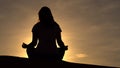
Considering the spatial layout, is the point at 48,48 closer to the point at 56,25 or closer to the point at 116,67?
the point at 56,25

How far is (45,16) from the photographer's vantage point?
17.4 metres

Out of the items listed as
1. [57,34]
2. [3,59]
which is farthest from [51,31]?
[3,59]

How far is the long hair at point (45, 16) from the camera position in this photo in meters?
17.4

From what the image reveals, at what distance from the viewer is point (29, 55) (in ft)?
56.3

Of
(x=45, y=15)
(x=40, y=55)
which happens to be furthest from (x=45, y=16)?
(x=40, y=55)

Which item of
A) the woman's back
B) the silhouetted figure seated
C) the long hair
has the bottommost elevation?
the silhouetted figure seated

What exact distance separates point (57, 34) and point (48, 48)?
0.45 m

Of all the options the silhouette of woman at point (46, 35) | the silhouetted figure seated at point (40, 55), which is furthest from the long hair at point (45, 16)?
the silhouetted figure seated at point (40, 55)

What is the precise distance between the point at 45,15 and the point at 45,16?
29mm

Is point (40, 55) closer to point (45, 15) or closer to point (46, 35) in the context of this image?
point (46, 35)

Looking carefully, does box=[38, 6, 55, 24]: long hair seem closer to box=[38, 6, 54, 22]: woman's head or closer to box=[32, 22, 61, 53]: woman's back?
box=[38, 6, 54, 22]: woman's head

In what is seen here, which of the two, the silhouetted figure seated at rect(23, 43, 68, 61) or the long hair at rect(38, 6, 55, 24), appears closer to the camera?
the silhouetted figure seated at rect(23, 43, 68, 61)

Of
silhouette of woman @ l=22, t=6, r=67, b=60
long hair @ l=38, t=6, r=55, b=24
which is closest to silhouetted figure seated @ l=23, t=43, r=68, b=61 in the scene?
silhouette of woman @ l=22, t=6, r=67, b=60

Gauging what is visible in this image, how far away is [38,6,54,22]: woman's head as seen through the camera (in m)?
17.4
